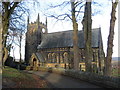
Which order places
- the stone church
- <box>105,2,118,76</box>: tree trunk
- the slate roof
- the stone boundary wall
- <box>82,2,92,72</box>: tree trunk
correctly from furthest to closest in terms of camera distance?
the slate roof, the stone church, <box>82,2,92,72</box>: tree trunk, <box>105,2,118,76</box>: tree trunk, the stone boundary wall

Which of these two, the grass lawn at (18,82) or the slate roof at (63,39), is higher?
the slate roof at (63,39)

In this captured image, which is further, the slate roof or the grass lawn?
the slate roof

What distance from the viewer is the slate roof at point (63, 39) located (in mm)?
37438

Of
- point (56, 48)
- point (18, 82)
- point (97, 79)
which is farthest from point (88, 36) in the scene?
point (56, 48)

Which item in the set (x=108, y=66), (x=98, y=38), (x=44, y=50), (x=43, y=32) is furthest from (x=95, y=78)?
(x=43, y=32)

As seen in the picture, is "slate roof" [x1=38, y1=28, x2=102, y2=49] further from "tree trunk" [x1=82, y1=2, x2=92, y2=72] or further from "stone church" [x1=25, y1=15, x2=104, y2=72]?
"tree trunk" [x1=82, y1=2, x2=92, y2=72]

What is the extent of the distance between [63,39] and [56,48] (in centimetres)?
403

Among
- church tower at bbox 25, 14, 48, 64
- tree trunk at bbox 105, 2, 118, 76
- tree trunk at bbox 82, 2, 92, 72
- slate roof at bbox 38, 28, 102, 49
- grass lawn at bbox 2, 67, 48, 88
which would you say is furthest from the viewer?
church tower at bbox 25, 14, 48, 64

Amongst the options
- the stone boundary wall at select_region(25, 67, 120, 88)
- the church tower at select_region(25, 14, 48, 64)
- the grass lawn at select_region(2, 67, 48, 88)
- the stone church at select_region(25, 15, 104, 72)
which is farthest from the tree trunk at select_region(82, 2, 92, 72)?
the church tower at select_region(25, 14, 48, 64)

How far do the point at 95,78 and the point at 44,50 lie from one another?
3300 cm

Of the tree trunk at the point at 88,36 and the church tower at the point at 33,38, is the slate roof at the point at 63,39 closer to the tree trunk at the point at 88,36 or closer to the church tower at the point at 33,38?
the church tower at the point at 33,38

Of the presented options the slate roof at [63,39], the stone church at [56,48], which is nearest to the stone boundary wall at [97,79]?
the stone church at [56,48]

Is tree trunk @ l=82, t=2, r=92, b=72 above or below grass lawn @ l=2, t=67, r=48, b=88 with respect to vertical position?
above

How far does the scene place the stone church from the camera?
35.4 metres
